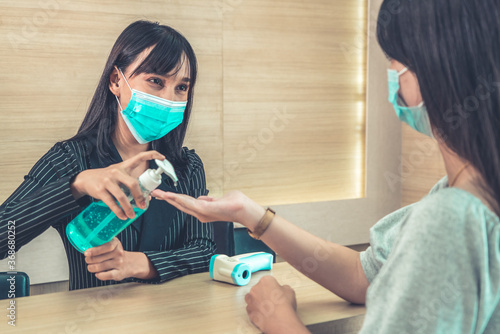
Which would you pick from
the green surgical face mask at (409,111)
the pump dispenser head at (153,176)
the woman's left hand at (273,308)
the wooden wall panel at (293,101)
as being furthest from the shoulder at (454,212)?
the wooden wall panel at (293,101)

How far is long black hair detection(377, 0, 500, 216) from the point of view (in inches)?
32.0

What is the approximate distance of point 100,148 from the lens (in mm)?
1726

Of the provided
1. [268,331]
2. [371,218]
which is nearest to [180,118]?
[268,331]

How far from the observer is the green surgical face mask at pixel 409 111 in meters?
0.98

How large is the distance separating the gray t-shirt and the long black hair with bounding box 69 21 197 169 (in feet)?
3.88

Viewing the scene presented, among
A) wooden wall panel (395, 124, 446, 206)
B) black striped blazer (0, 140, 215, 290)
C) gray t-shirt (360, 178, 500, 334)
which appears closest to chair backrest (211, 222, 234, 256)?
black striped blazer (0, 140, 215, 290)

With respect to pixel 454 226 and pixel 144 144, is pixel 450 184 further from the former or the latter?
pixel 144 144

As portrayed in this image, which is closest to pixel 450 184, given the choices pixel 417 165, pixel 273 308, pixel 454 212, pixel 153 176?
pixel 454 212

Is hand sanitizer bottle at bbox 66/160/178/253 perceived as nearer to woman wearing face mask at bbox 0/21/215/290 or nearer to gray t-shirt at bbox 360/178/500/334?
woman wearing face mask at bbox 0/21/215/290

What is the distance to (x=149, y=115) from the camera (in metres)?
1.76

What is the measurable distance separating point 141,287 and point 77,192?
31 centimetres

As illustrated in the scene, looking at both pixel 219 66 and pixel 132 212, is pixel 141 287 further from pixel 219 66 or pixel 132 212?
pixel 219 66

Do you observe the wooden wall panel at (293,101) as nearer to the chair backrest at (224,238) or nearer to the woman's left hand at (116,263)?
the chair backrest at (224,238)

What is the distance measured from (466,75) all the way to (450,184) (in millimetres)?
193
